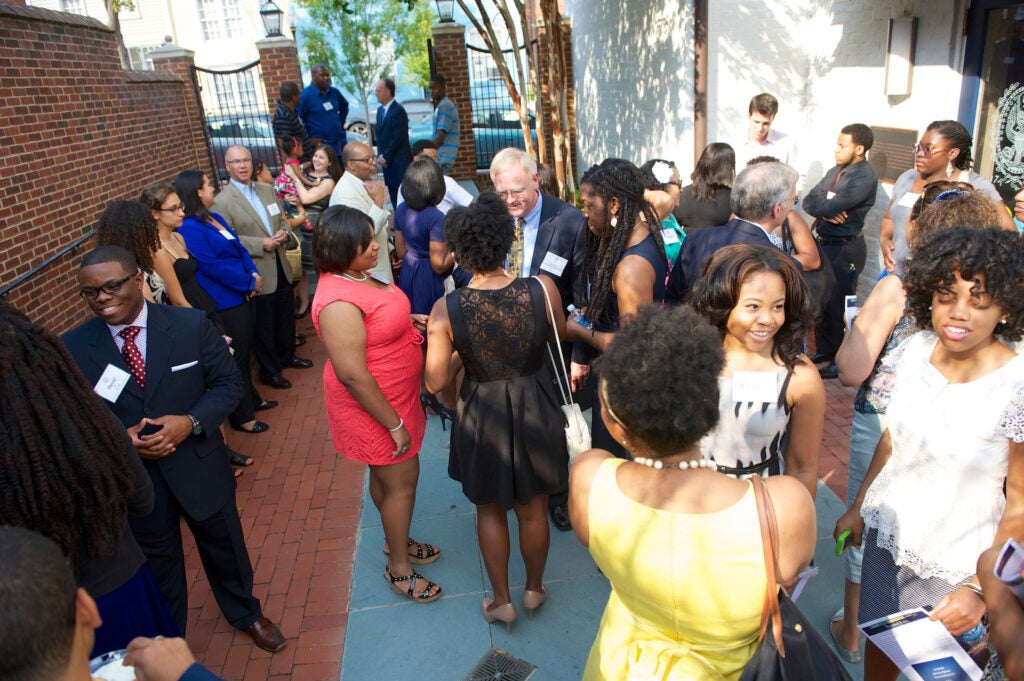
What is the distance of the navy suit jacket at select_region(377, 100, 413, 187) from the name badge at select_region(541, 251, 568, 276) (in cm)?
684

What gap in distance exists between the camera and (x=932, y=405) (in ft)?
7.33

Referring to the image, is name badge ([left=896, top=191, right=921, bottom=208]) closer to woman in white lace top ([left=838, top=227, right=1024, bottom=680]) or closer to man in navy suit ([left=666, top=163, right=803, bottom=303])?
man in navy suit ([left=666, top=163, right=803, bottom=303])

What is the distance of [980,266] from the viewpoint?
2156mm

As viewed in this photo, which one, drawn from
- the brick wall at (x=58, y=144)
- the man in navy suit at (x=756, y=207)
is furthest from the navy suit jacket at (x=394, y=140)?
the man in navy suit at (x=756, y=207)

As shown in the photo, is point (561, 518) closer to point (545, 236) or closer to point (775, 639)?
point (545, 236)

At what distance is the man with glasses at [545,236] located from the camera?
3.99 m

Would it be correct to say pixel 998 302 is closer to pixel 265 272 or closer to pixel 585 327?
pixel 585 327

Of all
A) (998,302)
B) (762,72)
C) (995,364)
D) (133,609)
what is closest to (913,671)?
(995,364)

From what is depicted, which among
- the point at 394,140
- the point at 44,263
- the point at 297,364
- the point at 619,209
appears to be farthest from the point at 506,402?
the point at 394,140

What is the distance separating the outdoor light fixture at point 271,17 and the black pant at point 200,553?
10.7 metres

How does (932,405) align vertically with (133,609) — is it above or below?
above

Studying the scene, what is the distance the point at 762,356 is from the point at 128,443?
2.28 metres

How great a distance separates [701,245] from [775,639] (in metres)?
2.42

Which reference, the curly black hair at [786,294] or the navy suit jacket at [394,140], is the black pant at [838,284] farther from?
the navy suit jacket at [394,140]
